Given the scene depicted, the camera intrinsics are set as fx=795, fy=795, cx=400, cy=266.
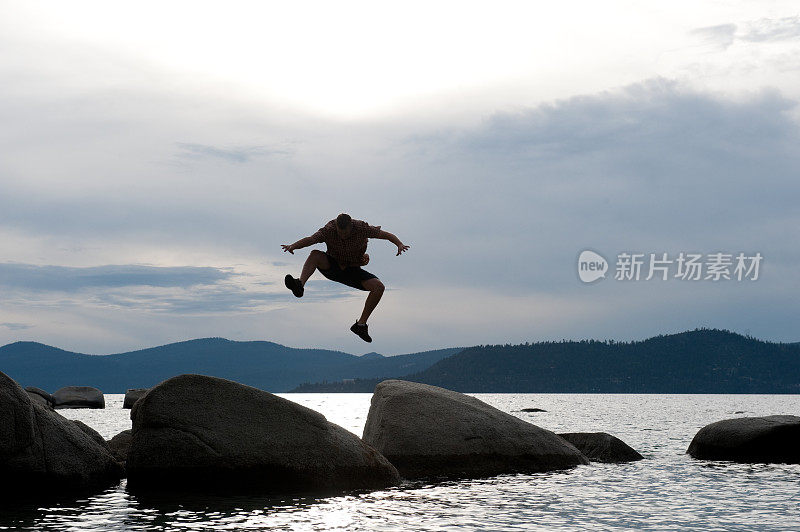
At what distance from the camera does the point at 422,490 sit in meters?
16.1

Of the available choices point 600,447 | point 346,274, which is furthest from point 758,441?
point 346,274

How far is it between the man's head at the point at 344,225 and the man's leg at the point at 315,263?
554 millimetres

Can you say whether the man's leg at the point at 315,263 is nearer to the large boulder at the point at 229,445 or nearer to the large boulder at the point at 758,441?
the large boulder at the point at 229,445

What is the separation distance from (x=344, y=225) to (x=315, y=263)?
0.96 meters

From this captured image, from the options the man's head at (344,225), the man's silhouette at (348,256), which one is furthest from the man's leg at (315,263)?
the man's head at (344,225)

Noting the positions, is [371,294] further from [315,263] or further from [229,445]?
[229,445]

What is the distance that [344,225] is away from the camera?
550 inches

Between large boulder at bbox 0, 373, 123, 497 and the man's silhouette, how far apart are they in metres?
5.98

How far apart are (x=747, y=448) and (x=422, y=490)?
11.8 metres

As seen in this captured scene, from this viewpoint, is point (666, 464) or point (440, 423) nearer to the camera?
point (440, 423)

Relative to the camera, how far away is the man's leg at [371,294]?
1463cm

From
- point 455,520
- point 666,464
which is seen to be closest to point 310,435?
point 455,520

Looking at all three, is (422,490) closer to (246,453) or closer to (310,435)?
(310,435)

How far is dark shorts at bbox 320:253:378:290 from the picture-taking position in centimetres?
1456
